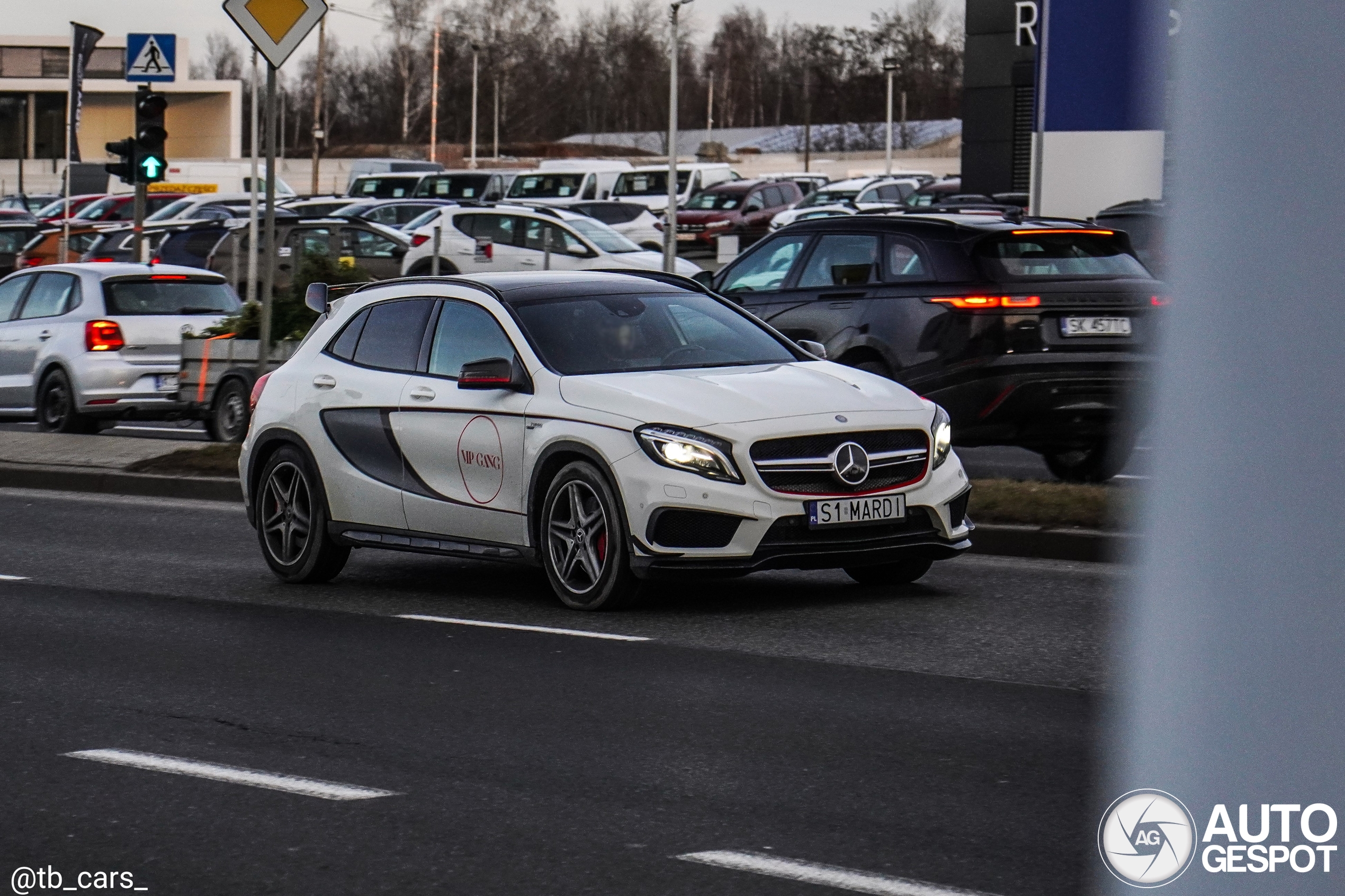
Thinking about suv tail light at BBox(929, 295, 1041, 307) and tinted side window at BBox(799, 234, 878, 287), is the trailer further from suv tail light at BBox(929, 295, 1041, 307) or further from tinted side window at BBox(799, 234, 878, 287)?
suv tail light at BBox(929, 295, 1041, 307)

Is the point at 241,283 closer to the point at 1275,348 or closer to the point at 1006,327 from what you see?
the point at 1006,327

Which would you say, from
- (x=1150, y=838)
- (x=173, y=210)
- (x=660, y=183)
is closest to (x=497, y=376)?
(x=1150, y=838)

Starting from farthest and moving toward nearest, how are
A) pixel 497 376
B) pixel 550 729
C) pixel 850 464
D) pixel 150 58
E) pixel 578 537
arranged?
1. pixel 150 58
2. pixel 497 376
3. pixel 578 537
4. pixel 850 464
5. pixel 550 729

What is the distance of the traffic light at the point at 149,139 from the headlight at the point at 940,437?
16.5m

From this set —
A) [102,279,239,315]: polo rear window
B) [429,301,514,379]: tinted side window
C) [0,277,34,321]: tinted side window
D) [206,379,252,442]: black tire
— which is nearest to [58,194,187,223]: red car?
[0,277,34,321]: tinted side window

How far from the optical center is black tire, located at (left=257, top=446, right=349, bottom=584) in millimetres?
9891

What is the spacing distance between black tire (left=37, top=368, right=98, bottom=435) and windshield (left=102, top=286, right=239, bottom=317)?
2.63 feet

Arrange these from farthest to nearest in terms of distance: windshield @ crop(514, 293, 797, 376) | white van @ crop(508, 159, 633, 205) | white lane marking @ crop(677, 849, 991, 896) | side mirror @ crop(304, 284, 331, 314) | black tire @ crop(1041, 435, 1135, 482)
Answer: white van @ crop(508, 159, 633, 205) < black tire @ crop(1041, 435, 1135, 482) < side mirror @ crop(304, 284, 331, 314) < windshield @ crop(514, 293, 797, 376) < white lane marking @ crop(677, 849, 991, 896)

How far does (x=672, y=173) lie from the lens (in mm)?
40688

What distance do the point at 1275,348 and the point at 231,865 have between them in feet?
11.7

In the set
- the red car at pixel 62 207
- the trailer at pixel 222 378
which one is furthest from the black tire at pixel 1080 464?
the red car at pixel 62 207

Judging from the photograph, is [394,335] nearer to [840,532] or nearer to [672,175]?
[840,532]

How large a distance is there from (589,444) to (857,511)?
1107mm

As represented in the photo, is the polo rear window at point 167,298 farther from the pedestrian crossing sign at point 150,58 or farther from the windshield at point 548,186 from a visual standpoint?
the windshield at point 548,186
